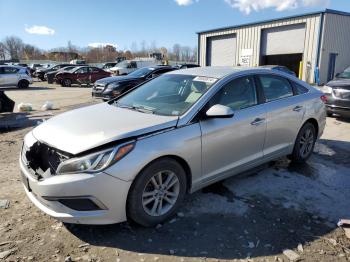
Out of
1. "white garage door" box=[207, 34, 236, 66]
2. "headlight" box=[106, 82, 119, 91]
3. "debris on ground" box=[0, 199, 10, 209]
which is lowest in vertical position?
"debris on ground" box=[0, 199, 10, 209]

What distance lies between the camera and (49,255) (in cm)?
310

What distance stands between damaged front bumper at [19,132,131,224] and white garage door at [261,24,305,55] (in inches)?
927

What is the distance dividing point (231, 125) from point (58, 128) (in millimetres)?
1958

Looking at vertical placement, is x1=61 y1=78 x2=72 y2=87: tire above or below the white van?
below

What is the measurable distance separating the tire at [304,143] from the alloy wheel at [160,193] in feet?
8.24

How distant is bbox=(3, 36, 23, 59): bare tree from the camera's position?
9619 centimetres

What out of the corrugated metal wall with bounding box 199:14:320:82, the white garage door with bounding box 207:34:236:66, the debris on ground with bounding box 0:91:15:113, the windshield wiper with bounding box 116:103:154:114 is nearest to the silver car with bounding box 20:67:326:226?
the windshield wiper with bounding box 116:103:154:114

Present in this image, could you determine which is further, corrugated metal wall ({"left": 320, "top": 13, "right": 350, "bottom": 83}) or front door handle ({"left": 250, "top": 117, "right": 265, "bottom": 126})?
corrugated metal wall ({"left": 320, "top": 13, "right": 350, "bottom": 83})

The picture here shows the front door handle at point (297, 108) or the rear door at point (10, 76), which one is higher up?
the front door handle at point (297, 108)

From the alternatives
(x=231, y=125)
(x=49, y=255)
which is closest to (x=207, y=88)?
(x=231, y=125)

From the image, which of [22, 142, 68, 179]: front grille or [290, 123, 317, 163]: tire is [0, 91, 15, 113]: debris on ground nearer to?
[22, 142, 68, 179]: front grille

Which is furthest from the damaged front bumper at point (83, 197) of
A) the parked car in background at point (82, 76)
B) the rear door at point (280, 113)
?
the parked car in background at point (82, 76)

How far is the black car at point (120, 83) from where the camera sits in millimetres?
11938

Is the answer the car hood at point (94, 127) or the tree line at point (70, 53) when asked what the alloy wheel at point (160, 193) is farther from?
the tree line at point (70, 53)
